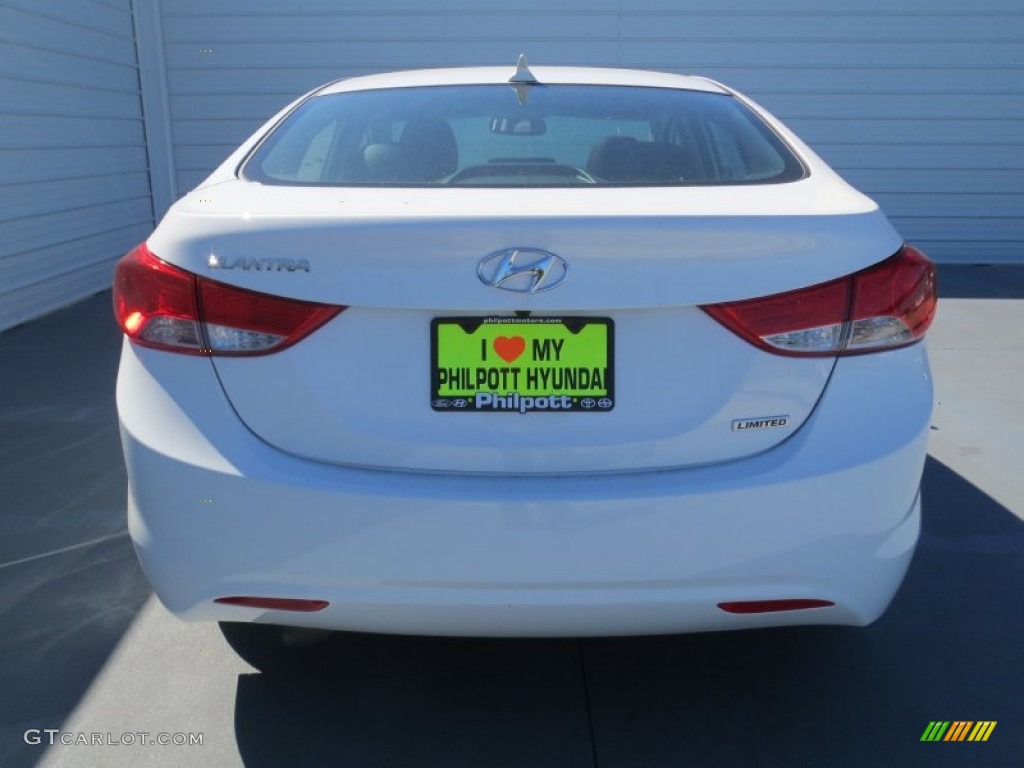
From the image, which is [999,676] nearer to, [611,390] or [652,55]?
[611,390]

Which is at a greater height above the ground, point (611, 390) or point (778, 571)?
point (611, 390)

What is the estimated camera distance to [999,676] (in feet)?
8.50

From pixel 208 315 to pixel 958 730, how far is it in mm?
1942

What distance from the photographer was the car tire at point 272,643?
2658mm

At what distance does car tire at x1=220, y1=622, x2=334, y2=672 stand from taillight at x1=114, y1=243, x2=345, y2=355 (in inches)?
39.6

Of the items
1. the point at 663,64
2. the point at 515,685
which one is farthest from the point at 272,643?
the point at 663,64

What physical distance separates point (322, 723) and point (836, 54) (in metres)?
8.31

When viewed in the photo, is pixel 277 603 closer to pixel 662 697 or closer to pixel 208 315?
pixel 208 315

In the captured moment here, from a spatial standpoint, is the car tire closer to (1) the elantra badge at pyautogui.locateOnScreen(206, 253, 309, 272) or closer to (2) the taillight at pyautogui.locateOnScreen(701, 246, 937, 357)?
(1) the elantra badge at pyautogui.locateOnScreen(206, 253, 309, 272)

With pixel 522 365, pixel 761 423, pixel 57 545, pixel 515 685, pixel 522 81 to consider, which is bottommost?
pixel 57 545

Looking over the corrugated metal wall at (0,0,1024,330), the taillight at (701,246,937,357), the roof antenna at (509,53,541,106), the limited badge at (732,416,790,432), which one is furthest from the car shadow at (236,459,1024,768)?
the corrugated metal wall at (0,0,1024,330)

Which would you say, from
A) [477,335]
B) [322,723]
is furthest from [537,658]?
[477,335]

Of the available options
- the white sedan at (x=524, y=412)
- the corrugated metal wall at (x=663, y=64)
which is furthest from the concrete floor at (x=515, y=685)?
the corrugated metal wall at (x=663, y=64)

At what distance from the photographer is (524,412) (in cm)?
195
